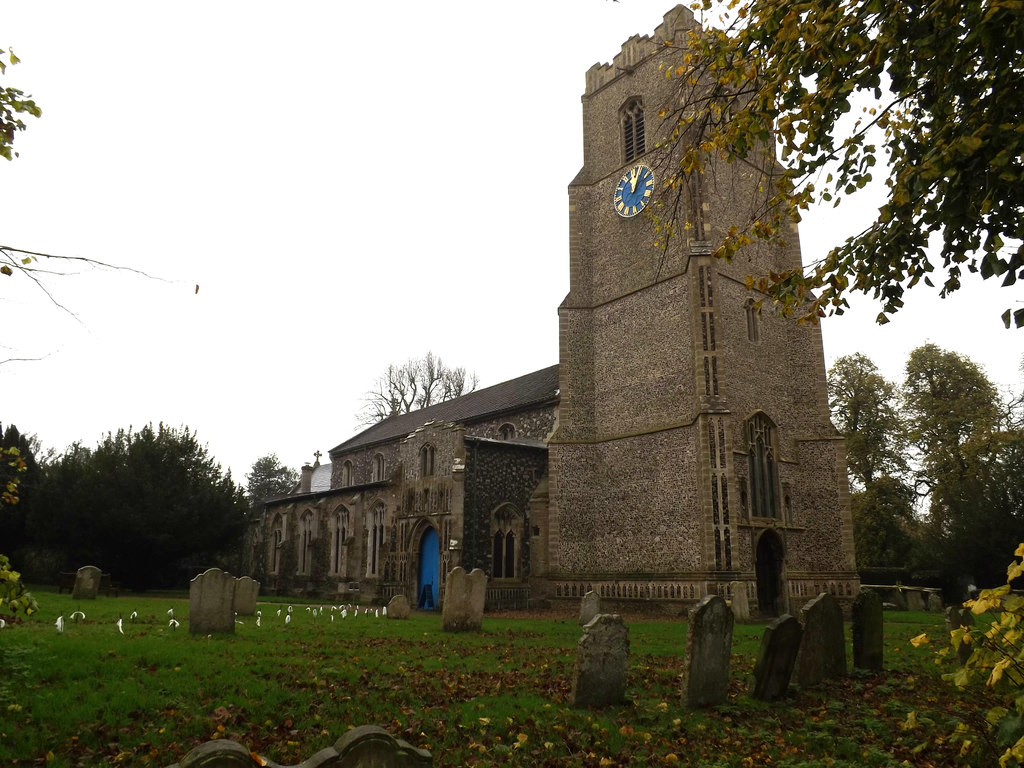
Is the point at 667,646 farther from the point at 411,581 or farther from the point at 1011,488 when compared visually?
the point at 1011,488

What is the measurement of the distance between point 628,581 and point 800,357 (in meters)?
9.14

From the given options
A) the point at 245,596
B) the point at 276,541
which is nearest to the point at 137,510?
the point at 276,541

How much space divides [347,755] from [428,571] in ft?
64.8

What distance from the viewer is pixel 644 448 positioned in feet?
66.8

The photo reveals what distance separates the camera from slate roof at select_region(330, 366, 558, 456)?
1077 inches

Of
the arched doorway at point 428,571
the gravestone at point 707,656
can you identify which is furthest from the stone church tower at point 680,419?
the gravestone at point 707,656

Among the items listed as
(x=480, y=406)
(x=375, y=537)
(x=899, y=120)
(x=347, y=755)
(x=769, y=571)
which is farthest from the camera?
(x=480, y=406)

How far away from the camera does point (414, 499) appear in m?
23.8

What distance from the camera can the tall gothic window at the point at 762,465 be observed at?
63.7ft

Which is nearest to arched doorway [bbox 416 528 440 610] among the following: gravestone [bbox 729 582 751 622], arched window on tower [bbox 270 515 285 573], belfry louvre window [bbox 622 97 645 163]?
gravestone [bbox 729 582 751 622]

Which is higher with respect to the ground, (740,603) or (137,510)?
(137,510)

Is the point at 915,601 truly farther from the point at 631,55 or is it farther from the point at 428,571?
the point at 631,55

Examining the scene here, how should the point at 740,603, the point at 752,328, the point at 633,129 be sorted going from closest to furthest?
1. the point at 740,603
2. the point at 752,328
3. the point at 633,129

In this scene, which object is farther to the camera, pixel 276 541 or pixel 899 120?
pixel 276 541
